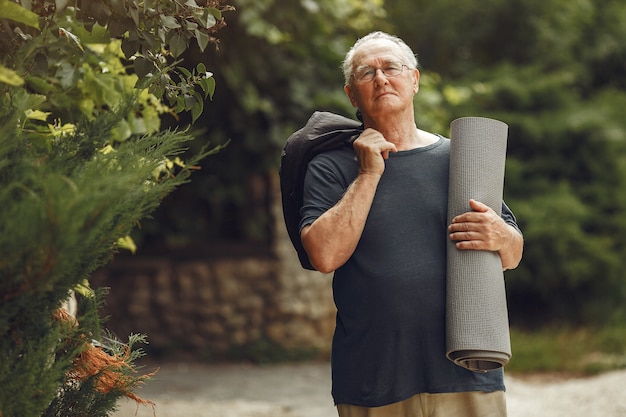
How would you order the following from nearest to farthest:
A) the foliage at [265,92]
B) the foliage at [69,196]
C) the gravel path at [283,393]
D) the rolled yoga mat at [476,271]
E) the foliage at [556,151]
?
the foliage at [69,196] → the rolled yoga mat at [476,271] → the gravel path at [283,393] → the foliage at [265,92] → the foliage at [556,151]

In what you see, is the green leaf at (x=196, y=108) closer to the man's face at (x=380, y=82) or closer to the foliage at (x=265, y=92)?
the man's face at (x=380, y=82)

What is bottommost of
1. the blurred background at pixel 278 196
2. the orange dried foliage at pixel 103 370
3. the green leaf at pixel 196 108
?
the orange dried foliage at pixel 103 370

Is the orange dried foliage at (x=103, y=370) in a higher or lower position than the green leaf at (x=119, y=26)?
lower

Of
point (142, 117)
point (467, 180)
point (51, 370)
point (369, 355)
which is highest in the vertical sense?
point (142, 117)

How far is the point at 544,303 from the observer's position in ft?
31.0

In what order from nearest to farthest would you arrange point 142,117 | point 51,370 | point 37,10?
point 51,370, point 37,10, point 142,117

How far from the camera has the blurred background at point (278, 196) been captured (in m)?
7.23

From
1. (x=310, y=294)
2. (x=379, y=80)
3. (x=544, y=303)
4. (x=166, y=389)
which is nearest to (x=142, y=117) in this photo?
(x=379, y=80)

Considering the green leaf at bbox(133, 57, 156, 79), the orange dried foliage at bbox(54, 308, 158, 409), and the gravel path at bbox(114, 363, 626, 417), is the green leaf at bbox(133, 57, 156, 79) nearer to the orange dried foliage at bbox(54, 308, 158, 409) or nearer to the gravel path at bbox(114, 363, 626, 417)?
the orange dried foliage at bbox(54, 308, 158, 409)

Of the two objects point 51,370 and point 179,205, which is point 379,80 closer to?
point 51,370

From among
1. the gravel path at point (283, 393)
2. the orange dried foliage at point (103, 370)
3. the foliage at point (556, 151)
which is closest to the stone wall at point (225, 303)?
the gravel path at point (283, 393)

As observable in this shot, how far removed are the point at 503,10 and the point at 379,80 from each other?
833cm

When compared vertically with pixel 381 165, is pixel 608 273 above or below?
above

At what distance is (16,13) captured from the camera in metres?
1.91
